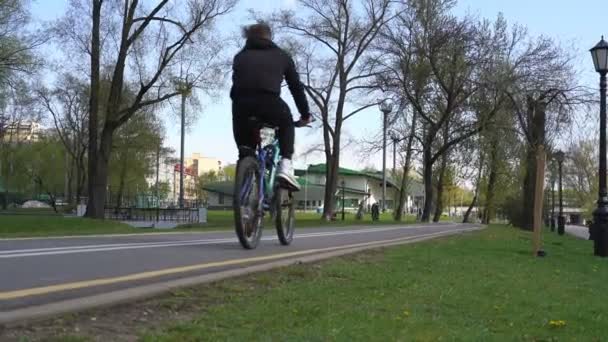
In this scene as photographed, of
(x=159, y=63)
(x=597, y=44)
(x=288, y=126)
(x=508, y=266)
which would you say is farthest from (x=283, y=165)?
(x=159, y=63)

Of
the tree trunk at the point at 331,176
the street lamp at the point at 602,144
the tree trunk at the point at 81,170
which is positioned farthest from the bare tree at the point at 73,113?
the street lamp at the point at 602,144

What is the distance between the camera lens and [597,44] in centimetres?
1619

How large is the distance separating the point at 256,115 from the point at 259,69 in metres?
0.47

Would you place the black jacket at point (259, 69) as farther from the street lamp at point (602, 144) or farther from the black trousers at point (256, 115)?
the street lamp at point (602, 144)

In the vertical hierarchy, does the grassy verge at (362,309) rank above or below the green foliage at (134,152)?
below

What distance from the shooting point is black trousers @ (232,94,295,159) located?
6.81 meters

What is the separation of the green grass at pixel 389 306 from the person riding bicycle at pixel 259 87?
5.00 ft

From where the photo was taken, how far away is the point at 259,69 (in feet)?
22.2

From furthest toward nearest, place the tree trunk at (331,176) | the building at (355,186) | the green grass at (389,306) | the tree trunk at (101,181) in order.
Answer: the building at (355,186)
the tree trunk at (331,176)
the tree trunk at (101,181)
the green grass at (389,306)

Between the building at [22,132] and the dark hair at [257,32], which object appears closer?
the dark hair at [257,32]

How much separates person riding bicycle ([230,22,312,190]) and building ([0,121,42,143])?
59.3 m

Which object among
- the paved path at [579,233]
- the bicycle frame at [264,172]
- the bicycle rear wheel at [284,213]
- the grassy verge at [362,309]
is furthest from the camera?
the paved path at [579,233]

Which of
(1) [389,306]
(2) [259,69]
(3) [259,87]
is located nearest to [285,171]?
(3) [259,87]

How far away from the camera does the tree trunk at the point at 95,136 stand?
3241cm
